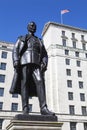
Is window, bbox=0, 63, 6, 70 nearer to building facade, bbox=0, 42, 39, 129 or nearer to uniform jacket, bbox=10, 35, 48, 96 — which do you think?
building facade, bbox=0, 42, 39, 129

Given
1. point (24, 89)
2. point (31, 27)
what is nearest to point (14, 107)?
point (31, 27)

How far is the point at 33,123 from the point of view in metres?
6.84

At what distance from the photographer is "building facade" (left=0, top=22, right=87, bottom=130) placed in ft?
151

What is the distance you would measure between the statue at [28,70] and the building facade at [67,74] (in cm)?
3916

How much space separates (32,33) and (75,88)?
136ft

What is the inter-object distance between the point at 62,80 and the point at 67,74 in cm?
196

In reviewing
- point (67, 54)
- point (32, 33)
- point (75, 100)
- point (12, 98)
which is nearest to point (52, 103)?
point (75, 100)

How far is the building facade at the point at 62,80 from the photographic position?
151ft

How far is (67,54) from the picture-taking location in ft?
174

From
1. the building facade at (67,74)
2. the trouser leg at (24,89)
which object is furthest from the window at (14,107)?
the trouser leg at (24,89)

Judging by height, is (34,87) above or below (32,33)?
below

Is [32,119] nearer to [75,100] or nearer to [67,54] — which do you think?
[75,100]

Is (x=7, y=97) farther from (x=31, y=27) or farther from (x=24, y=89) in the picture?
(x=24, y=89)

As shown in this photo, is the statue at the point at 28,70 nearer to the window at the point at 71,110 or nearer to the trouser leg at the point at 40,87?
the trouser leg at the point at 40,87
